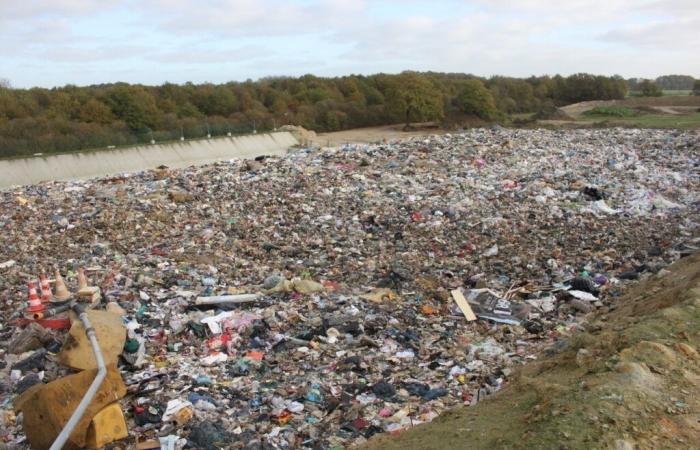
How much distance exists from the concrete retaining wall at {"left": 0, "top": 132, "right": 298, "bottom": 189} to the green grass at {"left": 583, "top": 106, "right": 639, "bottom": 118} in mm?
19967

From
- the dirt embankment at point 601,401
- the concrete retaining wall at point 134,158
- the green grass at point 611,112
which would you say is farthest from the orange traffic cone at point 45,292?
the green grass at point 611,112

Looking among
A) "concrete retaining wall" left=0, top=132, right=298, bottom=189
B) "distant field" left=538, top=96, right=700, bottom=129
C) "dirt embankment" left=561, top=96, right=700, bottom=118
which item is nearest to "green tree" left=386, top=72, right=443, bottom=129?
"distant field" left=538, top=96, right=700, bottom=129

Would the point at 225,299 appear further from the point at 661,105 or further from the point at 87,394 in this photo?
the point at 661,105

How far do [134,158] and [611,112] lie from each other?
28.6m

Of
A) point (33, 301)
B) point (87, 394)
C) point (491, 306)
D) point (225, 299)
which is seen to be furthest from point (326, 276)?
point (87, 394)

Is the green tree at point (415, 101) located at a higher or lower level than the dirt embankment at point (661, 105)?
higher

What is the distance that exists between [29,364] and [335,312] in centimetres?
274

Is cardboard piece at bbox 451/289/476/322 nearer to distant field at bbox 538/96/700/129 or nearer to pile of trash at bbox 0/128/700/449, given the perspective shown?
pile of trash at bbox 0/128/700/449

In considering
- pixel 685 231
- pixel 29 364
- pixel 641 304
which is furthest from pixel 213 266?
pixel 685 231

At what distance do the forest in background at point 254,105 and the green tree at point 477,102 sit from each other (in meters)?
0.07

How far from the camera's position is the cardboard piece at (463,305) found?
5938 millimetres

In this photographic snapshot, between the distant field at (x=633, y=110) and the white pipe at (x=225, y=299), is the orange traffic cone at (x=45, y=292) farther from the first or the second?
the distant field at (x=633, y=110)

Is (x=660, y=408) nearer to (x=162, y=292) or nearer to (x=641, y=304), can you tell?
(x=641, y=304)

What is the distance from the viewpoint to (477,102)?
40094 millimetres
